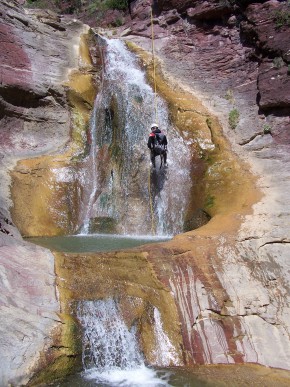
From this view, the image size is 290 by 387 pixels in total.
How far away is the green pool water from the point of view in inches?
375

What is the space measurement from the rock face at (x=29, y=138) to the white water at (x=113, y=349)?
551 mm

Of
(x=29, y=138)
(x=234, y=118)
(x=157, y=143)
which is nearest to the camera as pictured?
(x=157, y=143)

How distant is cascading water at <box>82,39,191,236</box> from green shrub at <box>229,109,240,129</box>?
1.94m

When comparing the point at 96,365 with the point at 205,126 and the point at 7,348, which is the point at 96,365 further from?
the point at 205,126

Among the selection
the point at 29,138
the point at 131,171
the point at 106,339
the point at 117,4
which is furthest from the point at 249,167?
the point at 117,4

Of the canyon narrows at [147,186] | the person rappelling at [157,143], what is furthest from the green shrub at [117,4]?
the person rappelling at [157,143]

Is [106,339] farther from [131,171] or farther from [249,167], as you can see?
[131,171]

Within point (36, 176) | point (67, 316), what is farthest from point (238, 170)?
point (67, 316)

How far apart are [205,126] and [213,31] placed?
6097 mm

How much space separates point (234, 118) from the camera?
555 inches

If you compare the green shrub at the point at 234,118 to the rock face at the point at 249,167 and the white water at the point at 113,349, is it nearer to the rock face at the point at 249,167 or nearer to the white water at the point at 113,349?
the rock face at the point at 249,167

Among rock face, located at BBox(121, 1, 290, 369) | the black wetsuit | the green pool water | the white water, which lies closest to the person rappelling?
the black wetsuit

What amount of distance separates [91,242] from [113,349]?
447cm

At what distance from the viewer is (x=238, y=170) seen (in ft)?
37.5
